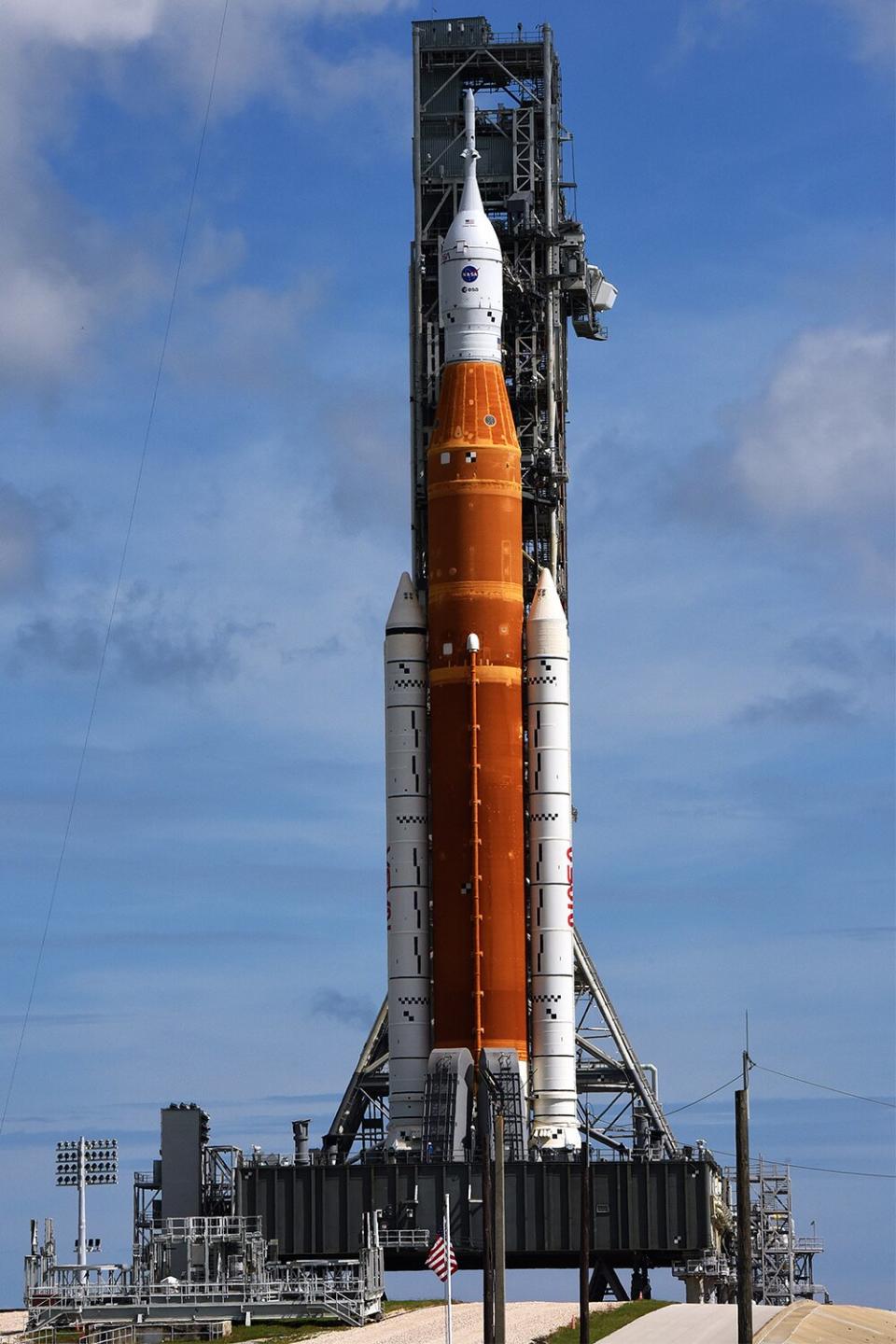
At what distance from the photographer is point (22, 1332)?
71812mm

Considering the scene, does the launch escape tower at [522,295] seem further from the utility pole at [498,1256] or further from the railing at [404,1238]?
the utility pole at [498,1256]

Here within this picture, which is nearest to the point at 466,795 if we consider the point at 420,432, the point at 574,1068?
the point at 574,1068

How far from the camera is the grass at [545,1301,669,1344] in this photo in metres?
65.5

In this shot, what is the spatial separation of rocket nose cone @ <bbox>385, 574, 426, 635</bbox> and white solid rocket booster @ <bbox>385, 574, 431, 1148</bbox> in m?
0.03

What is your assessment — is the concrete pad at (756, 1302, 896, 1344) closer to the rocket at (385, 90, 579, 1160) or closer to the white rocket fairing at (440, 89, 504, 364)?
the rocket at (385, 90, 579, 1160)

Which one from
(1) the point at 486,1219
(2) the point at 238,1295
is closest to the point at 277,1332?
(2) the point at 238,1295

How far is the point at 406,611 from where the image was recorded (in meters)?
87.6

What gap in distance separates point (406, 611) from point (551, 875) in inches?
402

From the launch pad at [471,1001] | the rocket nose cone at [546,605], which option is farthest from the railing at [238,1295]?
the rocket nose cone at [546,605]

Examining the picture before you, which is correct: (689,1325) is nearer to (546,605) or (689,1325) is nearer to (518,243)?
(546,605)

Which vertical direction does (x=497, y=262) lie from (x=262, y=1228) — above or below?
above

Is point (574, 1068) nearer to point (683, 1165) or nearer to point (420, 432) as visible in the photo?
point (683, 1165)

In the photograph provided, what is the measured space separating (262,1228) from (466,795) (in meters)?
14.9

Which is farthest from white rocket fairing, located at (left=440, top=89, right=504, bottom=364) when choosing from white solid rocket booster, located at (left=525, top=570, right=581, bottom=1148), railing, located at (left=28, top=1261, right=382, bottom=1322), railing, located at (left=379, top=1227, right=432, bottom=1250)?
railing, located at (left=28, top=1261, right=382, bottom=1322)
